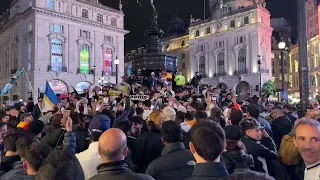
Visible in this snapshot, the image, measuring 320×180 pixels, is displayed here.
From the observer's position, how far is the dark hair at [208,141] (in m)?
3.22

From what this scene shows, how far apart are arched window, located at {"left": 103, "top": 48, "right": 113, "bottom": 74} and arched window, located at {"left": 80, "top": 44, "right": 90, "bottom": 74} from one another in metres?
3.56

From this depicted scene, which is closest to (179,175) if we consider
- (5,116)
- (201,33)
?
(5,116)

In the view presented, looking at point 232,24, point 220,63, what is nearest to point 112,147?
point 232,24

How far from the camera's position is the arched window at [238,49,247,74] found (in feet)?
222

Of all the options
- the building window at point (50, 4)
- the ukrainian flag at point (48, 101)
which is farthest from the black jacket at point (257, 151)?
the building window at point (50, 4)

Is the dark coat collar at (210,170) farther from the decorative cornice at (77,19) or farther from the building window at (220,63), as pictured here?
the building window at (220,63)

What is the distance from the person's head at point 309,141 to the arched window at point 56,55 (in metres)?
53.0

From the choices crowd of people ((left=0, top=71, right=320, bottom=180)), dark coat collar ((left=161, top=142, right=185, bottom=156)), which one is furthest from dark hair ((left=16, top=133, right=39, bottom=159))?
dark coat collar ((left=161, top=142, right=185, bottom=156))

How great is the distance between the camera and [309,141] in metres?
3.45

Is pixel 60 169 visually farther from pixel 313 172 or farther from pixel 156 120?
pixel 156 120

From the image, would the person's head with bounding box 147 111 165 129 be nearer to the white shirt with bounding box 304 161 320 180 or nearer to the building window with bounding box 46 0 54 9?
the white shirt with bounding box 304 161 320 180

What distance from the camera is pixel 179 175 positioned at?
175 inches

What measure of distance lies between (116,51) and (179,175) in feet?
195

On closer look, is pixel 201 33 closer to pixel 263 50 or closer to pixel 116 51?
pixel 263 50
